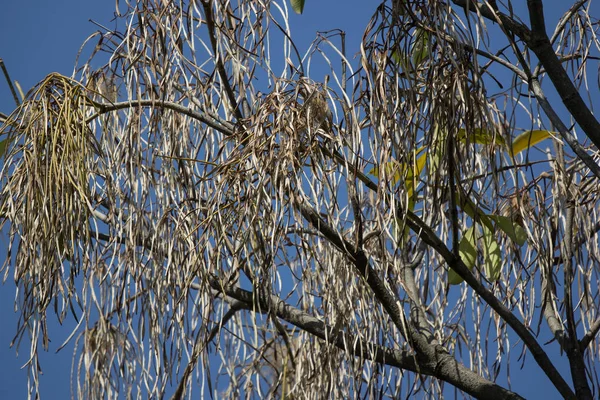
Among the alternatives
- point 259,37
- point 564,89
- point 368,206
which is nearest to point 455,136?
point 564,89

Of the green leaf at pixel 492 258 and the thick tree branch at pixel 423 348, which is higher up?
the green leaf at pixel 492 258

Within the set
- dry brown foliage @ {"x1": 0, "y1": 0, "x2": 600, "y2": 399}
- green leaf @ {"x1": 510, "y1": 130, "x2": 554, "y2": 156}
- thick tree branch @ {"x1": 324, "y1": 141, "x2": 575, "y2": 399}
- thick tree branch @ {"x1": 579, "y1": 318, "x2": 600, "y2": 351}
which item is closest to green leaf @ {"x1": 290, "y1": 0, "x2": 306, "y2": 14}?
dry brown foliage @ {"x1": 0, "y1": 0, "x2": 600, "y2": 399}

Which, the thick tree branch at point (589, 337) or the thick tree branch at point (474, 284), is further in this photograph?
the thick tree branch at point (589, 337)

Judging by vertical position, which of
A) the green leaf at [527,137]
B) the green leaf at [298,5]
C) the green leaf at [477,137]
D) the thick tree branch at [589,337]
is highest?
the green leaf at [298,5]

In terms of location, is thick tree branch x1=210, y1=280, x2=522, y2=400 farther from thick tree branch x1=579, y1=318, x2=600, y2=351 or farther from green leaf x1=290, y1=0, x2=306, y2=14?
green leaf x1=290, y1=0, x2=306, y2=14

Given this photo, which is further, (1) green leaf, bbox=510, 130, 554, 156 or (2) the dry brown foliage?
(1) green leaf, bbox=510, 130, 554, 156

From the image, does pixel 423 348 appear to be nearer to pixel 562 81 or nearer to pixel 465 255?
pixel 465 255

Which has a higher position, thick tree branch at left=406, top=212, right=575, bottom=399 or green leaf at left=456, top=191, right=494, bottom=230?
green leaf at left=456, top=191, right=494, bottom=230

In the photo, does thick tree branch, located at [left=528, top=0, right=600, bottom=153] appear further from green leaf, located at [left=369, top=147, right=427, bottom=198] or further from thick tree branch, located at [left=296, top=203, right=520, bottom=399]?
thick tree branch, located at [left=296, top=203, right=520, bottom=399]

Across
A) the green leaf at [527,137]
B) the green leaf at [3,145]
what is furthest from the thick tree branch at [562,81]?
the green leaf at [3,145]

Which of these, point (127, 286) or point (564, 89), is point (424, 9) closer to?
point (564, 89)

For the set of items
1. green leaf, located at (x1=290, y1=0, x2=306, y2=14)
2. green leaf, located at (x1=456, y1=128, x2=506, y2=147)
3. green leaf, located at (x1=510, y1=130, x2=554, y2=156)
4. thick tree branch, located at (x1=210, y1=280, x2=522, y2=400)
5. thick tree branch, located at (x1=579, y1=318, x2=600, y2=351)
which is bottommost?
thick tree branch, located at (x1=210, y1=280, x2=522, y2=400)

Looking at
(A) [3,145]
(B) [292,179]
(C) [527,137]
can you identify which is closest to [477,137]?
(C) [527,137]

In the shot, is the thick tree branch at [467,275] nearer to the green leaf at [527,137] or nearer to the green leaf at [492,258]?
the green leaf at [492,258]
